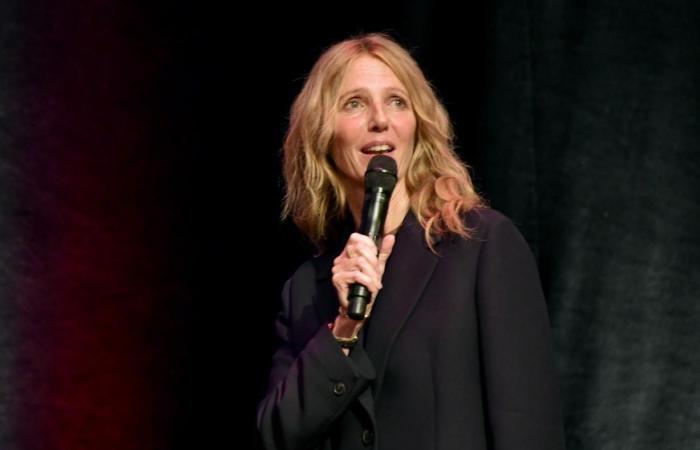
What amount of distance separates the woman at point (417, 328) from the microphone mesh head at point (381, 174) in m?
0.12

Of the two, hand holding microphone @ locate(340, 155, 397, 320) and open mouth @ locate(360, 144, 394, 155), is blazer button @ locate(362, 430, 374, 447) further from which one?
open mouth @ locate(360, 144, 394, 155)

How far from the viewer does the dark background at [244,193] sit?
99.2 inches

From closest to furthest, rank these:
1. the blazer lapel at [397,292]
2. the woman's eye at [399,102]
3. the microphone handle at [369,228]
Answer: the microphone handle at [369,228], the blazer lapel at [397,292], the woman's eye at [399,102]

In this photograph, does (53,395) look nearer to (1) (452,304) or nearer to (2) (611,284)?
(1) (452,304)

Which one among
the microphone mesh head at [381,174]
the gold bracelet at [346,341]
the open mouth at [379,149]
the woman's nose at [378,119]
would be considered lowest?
the gold bracelet at [346,341]

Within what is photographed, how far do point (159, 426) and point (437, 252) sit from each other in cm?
105

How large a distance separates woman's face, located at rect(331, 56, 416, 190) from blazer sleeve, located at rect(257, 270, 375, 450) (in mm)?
426

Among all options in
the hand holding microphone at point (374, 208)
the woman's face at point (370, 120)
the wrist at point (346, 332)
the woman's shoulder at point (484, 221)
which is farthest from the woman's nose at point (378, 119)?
the wrist at point (346, 332)

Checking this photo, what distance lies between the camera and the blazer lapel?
1995 mm

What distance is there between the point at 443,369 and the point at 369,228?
0.97 feet

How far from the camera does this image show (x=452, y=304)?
1.97 metres

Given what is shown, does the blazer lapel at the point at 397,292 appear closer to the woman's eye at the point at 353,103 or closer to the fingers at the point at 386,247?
→ the fingers at the point at 386,247

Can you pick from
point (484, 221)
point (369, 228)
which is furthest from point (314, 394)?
point (484, 221)

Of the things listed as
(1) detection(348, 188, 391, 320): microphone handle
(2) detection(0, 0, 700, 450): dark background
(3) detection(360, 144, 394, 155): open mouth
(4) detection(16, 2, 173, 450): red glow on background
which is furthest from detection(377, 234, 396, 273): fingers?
(4) detection(16, 2, 173, 450): red glow on background
